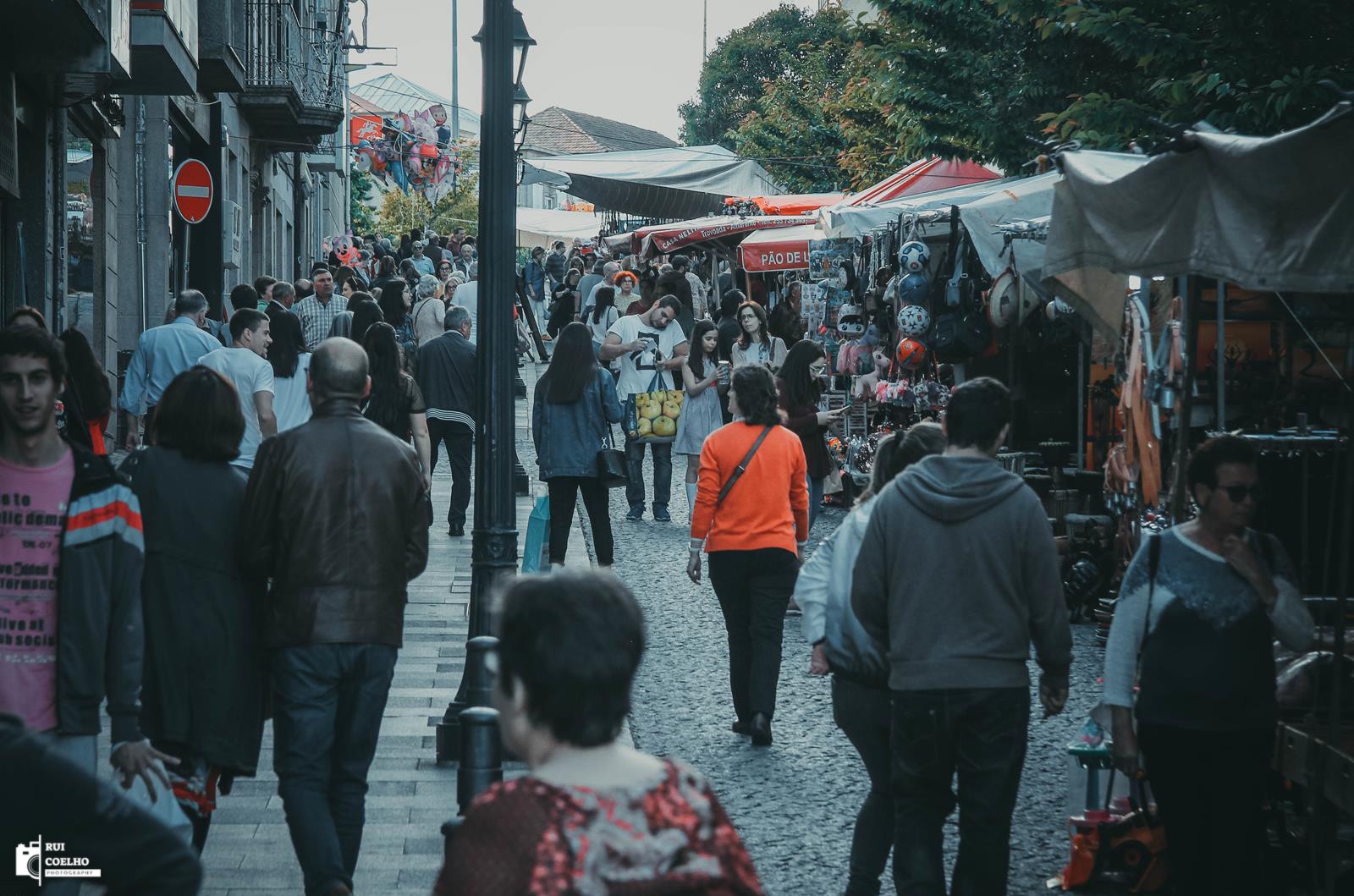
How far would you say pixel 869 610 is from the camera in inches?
195

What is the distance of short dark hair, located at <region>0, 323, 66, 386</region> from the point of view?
14.4 feet

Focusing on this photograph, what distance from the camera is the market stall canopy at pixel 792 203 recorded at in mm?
23688

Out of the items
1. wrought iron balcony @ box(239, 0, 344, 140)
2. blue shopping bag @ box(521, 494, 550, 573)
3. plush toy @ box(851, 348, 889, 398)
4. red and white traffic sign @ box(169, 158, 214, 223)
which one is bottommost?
blue shopping bag @ box(521, 494, 550, 573)

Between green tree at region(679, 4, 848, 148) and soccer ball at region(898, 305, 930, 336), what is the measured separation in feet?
184

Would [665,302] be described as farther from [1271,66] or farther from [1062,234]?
[1062,234]

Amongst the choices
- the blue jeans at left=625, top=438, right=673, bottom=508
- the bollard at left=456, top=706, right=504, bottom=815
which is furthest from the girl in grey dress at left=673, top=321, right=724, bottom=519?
the bollard at left=456, top=706, right=504, bottom=815

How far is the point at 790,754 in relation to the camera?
7742 mm

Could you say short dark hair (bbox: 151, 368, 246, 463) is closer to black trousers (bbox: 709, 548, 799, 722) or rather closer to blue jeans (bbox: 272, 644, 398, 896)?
blue jeans (bbox: 272, 644, 398, 896)

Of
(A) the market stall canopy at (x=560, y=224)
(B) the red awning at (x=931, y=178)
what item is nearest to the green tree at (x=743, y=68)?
(A) the market stall canopy at (x=560, y=224)

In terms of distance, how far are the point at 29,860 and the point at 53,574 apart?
51.1 inches

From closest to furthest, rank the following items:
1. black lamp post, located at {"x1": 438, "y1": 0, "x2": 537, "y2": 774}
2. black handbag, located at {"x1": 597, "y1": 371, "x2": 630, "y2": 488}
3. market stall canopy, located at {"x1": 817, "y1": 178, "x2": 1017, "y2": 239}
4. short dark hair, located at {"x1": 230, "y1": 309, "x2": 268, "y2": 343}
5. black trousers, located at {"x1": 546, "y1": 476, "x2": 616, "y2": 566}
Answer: black lamp post, located at {"x1": 438, "y1": 0, "x2": 537, "y2": 774}, short dark hair, located at {"x1": 230, "y1": 309, "x2": 268, "y2": 343}, black handbag, located at {"x1": 597, "y1": 371, "x2": 630, "y2": 488}, black trousers, located at {"x1": 546, "y1": 476, "x2": 616, "y2": 566}, market stall canopy, located at {"x1": 817, "y1": 178, "x2": 1017, "y2": 239}

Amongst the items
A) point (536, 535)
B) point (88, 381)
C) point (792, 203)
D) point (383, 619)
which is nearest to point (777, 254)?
point (792, 203)

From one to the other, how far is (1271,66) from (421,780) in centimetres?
905

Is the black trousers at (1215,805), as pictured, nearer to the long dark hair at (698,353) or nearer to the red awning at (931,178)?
the long dark hair at (698,353)
